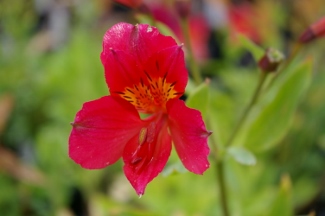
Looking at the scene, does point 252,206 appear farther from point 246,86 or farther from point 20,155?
point 20,155

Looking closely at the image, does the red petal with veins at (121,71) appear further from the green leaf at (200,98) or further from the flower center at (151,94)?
the green leaf at (200,98)

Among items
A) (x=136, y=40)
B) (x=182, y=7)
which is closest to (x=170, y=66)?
(x=136, y=40)

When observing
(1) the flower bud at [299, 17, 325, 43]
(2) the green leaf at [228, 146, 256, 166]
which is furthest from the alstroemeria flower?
(1) the flower bud at [299, 17, 325, 43]

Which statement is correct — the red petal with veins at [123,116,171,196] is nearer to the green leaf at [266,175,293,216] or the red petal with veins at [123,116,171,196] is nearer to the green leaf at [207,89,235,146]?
the green leaf at [266,175,293,216]

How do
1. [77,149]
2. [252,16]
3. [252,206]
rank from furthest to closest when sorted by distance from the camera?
[252,16] < [252,206] < [77,149]

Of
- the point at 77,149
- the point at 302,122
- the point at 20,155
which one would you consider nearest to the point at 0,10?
the point at 20,155

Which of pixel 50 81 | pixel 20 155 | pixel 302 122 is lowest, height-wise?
pixel 20 155

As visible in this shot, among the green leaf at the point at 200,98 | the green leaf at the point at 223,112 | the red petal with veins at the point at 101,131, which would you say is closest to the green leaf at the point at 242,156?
the green leaf at the point at 200,98
